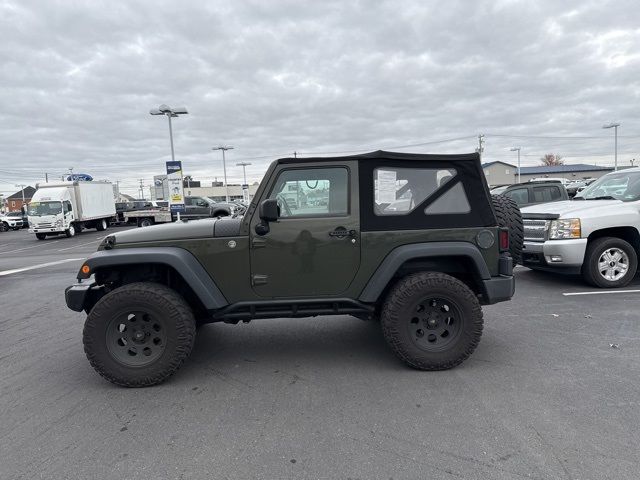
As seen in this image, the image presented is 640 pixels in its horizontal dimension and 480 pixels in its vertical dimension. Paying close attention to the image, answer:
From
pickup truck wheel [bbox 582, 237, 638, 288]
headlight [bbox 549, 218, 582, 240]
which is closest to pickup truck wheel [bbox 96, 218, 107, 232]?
headlight [bbox 549, 218, 582, 240]

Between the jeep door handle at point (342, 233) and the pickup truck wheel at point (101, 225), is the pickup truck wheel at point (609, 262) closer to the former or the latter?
the jeep door handle at point (342, 233)

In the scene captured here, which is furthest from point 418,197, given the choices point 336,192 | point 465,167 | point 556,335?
point 556,335

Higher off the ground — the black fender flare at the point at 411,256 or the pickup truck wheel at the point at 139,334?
the black fender flare at the point at 411,256

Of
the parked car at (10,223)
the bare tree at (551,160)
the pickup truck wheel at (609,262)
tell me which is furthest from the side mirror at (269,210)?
the bare tree at (551,160)

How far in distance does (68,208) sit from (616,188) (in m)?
25.6

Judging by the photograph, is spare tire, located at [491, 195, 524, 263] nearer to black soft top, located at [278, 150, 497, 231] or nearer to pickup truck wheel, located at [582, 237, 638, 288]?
black soft top, located at [278, 150, 497, 231]

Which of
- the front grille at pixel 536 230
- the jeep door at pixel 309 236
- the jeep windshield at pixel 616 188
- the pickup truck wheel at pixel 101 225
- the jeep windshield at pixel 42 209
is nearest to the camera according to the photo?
the jeep door at pixel 309 236

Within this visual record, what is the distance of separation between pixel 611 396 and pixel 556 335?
137 cm

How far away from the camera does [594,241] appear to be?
635 centimetres

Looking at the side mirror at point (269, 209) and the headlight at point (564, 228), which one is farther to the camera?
the headlight at point (564, 228)

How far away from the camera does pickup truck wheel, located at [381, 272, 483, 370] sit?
3.59m

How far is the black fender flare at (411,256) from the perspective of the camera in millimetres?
3590

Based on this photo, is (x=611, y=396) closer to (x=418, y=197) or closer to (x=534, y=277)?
(x=418, y=197)

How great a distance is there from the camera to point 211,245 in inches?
141
